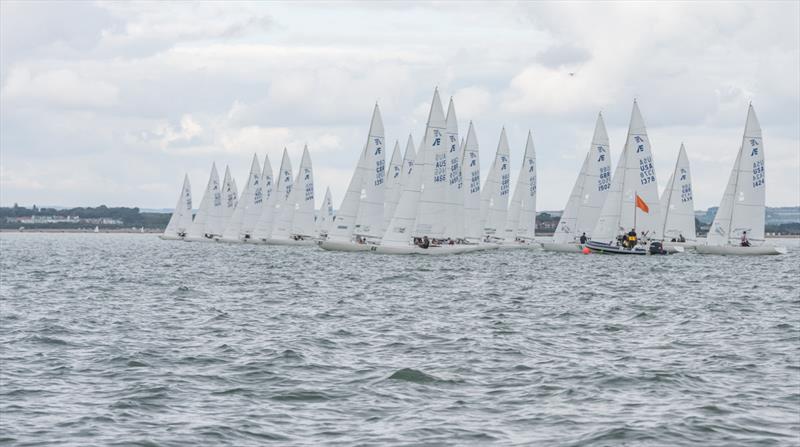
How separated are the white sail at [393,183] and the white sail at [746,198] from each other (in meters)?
22.2

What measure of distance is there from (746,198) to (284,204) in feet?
152

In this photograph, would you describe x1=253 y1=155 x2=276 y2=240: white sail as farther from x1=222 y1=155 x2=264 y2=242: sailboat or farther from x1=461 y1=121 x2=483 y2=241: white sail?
x1=461 y1=121 x2=483 y2=241: white sail

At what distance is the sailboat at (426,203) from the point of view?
6531 centimetres

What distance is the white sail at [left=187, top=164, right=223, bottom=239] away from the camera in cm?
11862

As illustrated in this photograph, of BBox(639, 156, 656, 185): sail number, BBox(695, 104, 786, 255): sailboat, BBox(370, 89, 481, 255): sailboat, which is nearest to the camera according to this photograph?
BBox(370, 89, 481, 255): sailboat

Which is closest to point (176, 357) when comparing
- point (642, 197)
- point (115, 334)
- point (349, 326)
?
point (115, 334)

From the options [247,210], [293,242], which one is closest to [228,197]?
[247,210]

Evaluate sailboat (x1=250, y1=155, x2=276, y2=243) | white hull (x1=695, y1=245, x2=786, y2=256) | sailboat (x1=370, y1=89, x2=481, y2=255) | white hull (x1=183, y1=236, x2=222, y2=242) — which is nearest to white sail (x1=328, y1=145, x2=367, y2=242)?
sailboat (x1=370, y1=89, x2=481, y2=255)

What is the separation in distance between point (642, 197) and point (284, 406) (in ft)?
198

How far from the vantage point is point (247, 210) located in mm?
111562

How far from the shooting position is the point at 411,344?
23.3 metres

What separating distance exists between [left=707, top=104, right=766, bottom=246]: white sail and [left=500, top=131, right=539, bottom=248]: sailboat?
17.6 meters

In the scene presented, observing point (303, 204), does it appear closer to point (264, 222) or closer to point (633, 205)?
point (264, 222)

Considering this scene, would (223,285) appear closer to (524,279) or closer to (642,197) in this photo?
(524,279)
